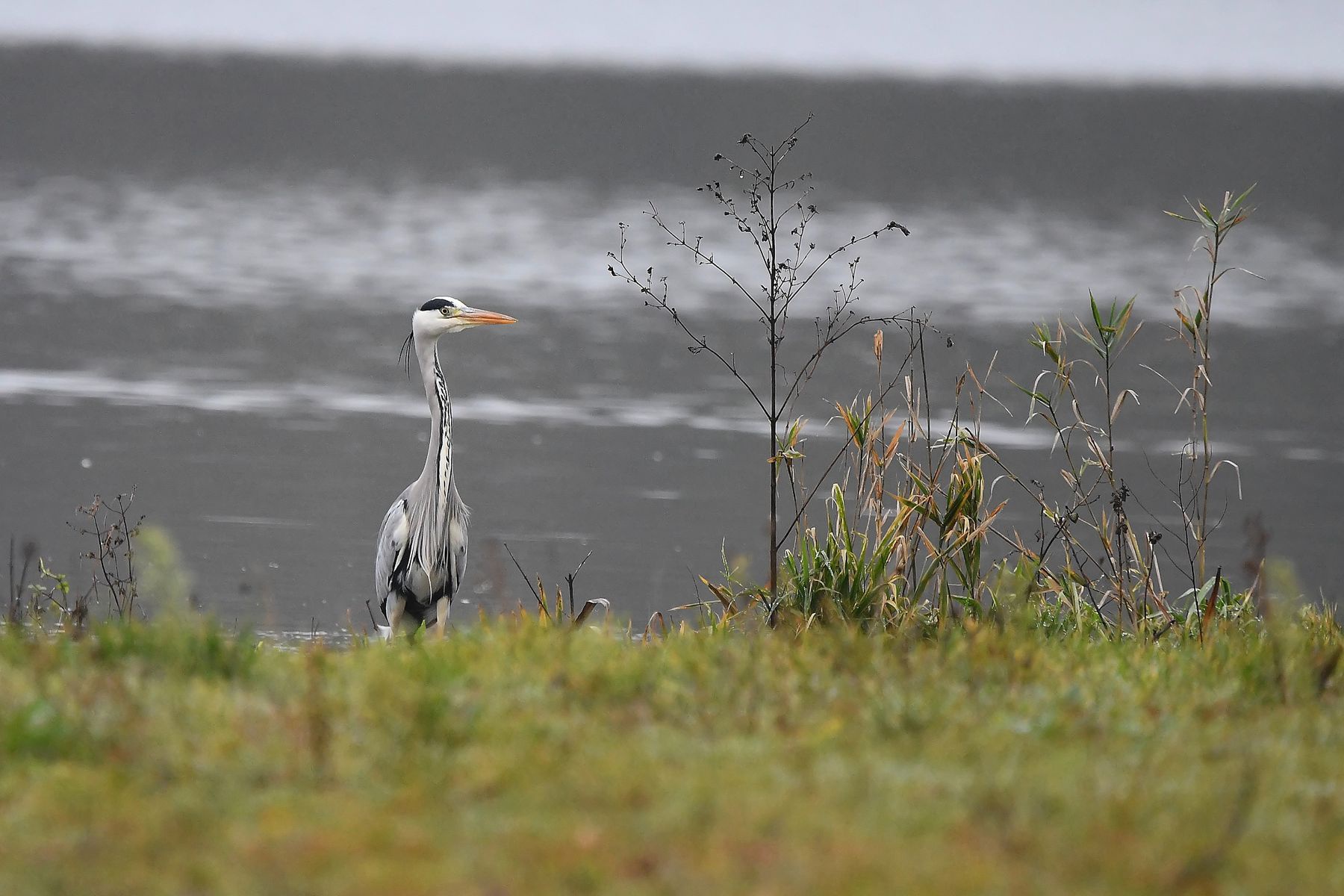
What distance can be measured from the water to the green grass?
1.59m

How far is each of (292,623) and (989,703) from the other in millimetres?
4027

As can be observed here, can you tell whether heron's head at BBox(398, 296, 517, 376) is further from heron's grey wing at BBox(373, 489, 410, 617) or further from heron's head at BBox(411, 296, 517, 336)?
heron's grey wing at BBox(373, 489, 410, 617)

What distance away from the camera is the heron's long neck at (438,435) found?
7391mm

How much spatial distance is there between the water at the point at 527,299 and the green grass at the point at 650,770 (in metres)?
1.59

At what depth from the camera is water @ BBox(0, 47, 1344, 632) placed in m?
9.88

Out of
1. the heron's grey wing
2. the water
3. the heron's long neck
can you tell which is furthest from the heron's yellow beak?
the water

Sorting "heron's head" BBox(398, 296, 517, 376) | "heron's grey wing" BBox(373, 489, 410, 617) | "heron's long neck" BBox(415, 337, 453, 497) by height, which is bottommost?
"heron's grey wing" BBox(373, 489, 410, 617)

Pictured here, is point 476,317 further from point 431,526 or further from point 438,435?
point 431,526

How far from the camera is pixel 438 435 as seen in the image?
24.3ft

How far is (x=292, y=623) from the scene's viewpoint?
7.69 metres

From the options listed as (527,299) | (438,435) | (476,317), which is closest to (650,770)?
(438,435)

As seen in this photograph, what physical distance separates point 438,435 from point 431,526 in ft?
1.31

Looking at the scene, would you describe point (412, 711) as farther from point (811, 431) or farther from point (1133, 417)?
point (1133, 417)

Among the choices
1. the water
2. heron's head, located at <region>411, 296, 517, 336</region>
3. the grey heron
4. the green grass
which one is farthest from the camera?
the water
